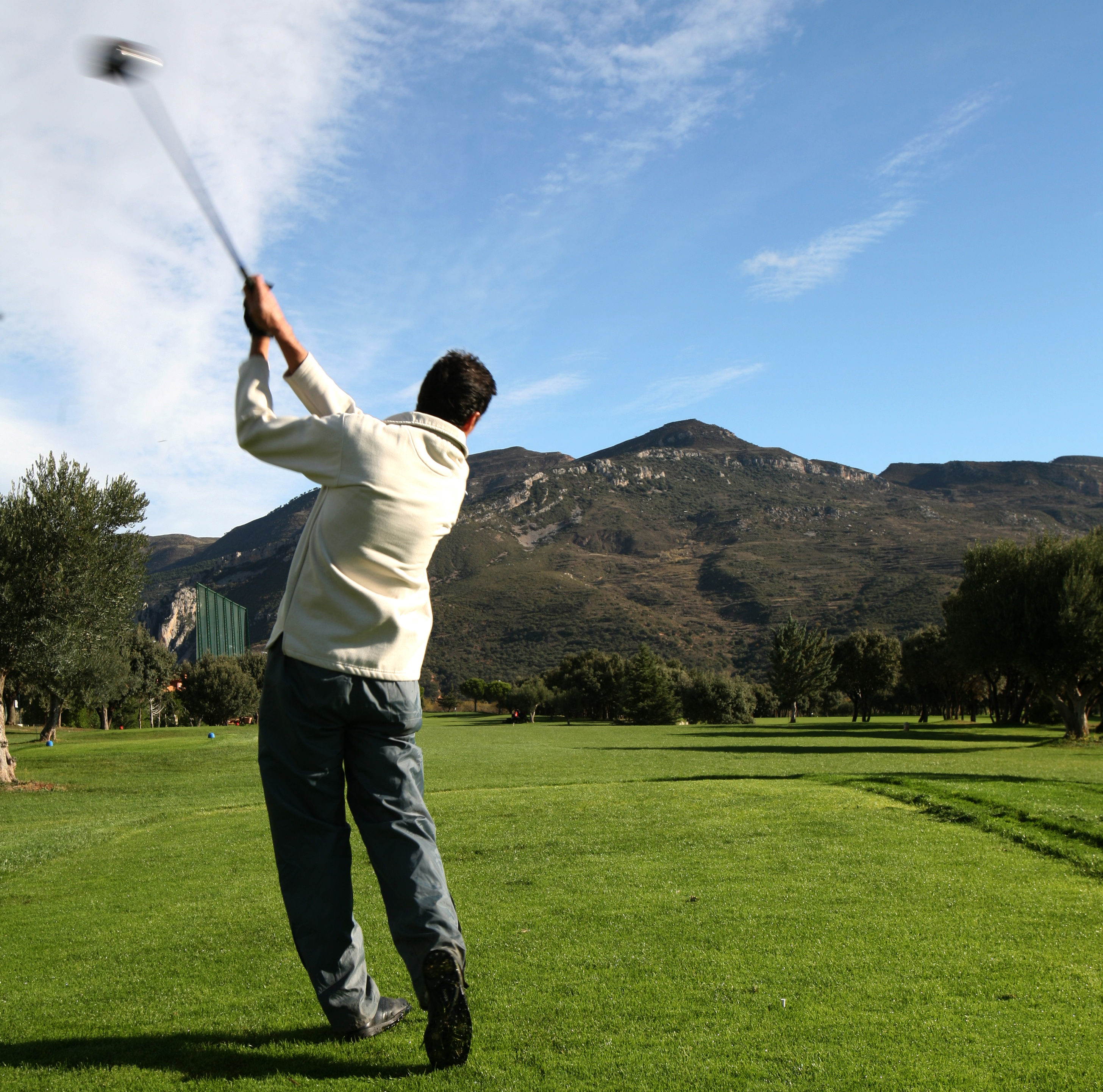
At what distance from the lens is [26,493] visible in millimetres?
20922

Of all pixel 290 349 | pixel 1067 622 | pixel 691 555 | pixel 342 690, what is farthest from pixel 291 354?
pixel 691 555

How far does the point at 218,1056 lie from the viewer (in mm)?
2854

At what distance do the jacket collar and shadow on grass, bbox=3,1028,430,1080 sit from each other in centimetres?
205

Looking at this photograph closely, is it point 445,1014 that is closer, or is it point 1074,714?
point 445,1014

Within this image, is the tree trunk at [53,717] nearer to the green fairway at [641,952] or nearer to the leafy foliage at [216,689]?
the leafy foliage at [216,689]

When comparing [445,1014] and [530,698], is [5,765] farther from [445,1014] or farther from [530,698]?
[530,698]

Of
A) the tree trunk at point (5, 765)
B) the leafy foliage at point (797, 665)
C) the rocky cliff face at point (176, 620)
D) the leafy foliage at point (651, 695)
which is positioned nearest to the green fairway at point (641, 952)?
the tree trunk at point (5, 765)

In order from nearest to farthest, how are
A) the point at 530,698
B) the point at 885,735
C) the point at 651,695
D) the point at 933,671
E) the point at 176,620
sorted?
the point at 885,735
the point at 933,671
the point at 651,695
the point at 530,698
the point at 176,620

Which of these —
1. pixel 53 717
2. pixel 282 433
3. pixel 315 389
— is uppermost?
pixel 315 389

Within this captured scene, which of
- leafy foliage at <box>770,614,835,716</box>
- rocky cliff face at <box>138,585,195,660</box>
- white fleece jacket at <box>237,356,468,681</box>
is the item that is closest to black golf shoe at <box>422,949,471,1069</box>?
white fleece jacket at <box>237,356,468,681</box>

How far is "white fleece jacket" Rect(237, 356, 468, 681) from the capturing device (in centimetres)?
299

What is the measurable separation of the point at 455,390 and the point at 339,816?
5.35 feet

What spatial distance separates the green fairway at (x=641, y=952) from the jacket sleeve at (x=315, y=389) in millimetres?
2172

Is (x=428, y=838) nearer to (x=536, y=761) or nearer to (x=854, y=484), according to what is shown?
(x=536, y=761)
